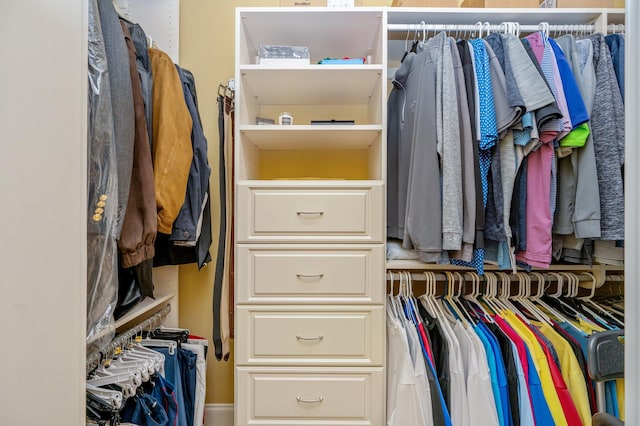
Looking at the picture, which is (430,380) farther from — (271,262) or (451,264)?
(271,262)

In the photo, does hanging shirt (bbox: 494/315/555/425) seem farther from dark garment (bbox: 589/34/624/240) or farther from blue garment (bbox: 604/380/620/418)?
dark garment (bbox: 589/34/624/240)

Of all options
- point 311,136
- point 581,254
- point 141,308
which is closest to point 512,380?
point 581,254

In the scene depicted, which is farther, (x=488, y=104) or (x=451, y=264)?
(x=451, y=264)

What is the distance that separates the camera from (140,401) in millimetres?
976

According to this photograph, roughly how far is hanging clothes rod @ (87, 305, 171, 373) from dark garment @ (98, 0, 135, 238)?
15.6 inches

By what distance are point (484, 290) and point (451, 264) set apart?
33cm

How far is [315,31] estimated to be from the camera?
4.53 ft

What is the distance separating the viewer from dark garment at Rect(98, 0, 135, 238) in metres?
0.86

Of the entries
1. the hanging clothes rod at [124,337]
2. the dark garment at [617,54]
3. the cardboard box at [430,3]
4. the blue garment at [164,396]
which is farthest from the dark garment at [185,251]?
the dark garment at [617,54]

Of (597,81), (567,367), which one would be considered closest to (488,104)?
(597,81)

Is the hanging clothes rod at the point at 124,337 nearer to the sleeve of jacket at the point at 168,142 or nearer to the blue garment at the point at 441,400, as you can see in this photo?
the sleeve of jacket at the point at 168,142

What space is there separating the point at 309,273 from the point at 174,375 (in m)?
0.61

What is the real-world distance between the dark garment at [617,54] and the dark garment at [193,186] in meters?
1.52

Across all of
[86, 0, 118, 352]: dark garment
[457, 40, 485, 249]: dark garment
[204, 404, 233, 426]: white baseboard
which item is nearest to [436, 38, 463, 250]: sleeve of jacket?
[457, 40, 485, 249]: dark garment
